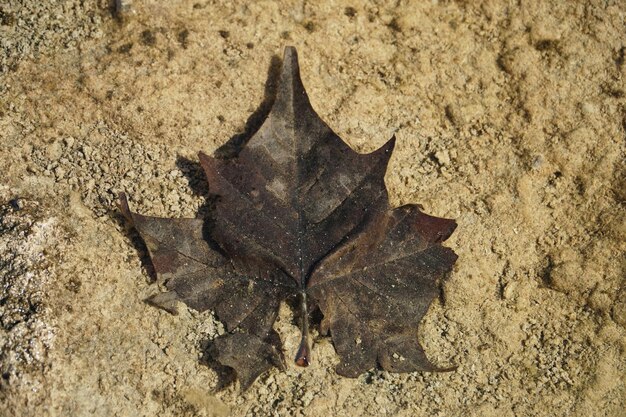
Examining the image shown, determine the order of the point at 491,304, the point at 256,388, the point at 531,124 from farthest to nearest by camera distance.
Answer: the point at 531,124 → the point at 491,304 → the point at 256,388

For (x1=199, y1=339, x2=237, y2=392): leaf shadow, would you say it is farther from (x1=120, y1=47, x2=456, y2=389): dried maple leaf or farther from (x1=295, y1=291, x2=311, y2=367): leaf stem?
(x1=295, y1=291, x2=311, y2=367): leaf stem

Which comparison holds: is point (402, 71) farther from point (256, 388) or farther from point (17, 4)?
point (17, 4)

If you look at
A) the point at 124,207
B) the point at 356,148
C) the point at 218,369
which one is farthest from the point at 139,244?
the point at 356,148

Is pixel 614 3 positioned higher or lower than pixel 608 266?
higher

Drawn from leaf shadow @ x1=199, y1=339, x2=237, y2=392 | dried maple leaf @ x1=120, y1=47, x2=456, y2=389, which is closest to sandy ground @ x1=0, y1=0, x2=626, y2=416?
leaf shadow @ x1=199, y1=339, x2=237, y2=392

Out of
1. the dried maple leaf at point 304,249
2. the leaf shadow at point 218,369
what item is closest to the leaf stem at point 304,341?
the dried maple leaf at point 304,249

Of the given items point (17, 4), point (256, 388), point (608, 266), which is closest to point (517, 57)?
point (608, 266)
